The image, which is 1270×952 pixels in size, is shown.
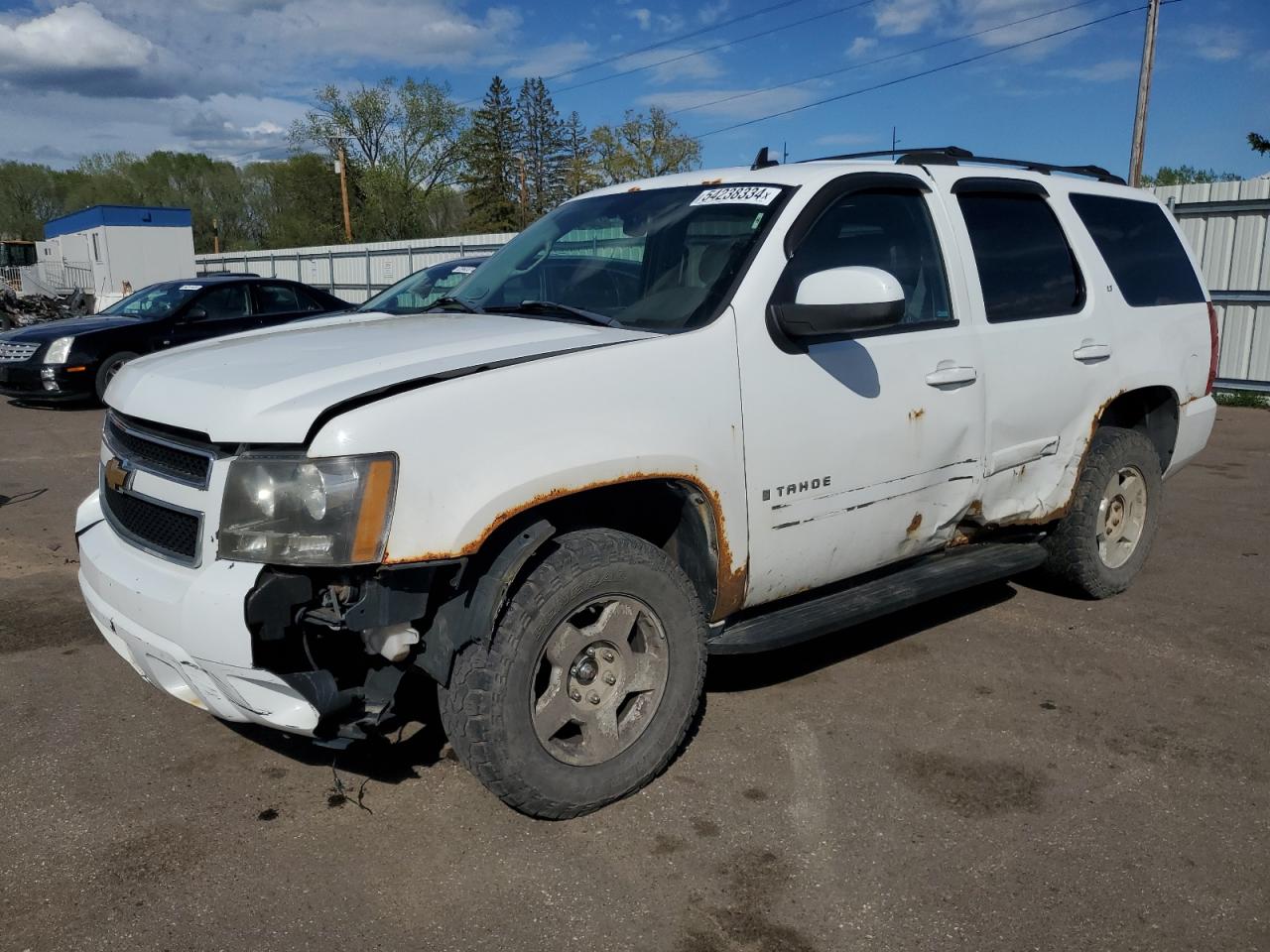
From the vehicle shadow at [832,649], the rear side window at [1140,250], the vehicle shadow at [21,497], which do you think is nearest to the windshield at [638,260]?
the vehicle shadow at [832,649]

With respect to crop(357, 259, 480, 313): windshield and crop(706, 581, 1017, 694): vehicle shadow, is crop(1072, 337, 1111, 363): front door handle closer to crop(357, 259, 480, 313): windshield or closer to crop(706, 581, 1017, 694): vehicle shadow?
crop(706, 581, 1017, 694): vehicle shadow

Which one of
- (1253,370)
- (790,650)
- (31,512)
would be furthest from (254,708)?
(1253,370)

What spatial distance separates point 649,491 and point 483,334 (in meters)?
0.73

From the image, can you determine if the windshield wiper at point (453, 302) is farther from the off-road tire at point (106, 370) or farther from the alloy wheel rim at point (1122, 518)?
the off-road tire at point (106, 370)

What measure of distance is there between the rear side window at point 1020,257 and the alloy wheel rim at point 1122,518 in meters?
0.99

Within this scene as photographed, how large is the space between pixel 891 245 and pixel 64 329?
11138mm

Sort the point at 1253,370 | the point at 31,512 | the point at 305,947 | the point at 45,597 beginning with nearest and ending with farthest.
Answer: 1. the point at 305,947
2. the point at 45,597
3. the point at 31,512
4. the point at 1253,370

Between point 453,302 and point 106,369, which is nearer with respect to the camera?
point 453,302

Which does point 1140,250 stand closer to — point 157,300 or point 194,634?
point 194,634

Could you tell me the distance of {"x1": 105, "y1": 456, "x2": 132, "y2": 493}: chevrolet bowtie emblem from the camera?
307cm

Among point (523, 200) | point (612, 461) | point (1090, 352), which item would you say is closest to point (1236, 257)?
point (1090, 352)

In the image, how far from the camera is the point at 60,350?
461 inches

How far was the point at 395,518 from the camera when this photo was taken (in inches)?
102

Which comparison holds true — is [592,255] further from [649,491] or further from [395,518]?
[395,518]
